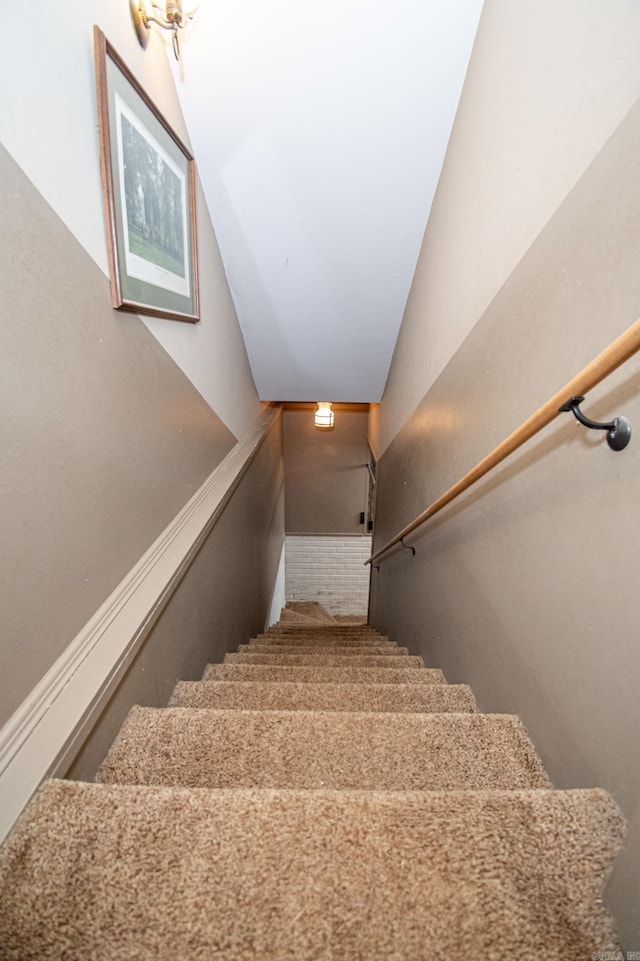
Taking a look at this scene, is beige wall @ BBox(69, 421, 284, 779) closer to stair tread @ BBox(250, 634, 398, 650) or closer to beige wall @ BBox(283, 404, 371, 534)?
stair tread @ BBox(250, 634, 398, 650)

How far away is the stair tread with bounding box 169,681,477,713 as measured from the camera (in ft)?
4.63

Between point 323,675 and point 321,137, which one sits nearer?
point 323,675

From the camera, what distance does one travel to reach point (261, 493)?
3.80 m

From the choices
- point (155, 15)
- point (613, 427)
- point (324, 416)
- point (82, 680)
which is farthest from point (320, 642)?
point (155, 15)

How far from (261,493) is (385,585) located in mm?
1459

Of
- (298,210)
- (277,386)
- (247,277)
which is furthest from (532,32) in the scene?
(277,386)

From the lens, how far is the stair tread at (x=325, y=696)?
4.63ft

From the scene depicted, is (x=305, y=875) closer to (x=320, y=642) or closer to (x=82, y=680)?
(x=82, y=680)

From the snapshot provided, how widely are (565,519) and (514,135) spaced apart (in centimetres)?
123

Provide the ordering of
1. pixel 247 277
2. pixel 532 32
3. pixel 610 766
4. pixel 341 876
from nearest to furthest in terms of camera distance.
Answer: pixel 341 876
pixel 610 766
pixel 532 32
pixel 247 277

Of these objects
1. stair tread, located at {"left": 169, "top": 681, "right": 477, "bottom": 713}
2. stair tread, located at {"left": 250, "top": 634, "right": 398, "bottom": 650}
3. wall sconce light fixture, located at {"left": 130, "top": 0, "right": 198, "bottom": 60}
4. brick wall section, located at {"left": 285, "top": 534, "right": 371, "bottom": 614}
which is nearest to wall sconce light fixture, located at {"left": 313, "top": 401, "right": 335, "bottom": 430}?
brick wall section, located at {"left": 285, "top": 534, "right": 371, "bottom": 614}

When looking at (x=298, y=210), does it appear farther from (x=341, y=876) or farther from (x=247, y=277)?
(x=341, y=876)

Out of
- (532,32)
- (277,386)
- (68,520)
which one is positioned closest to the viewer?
(68,520)

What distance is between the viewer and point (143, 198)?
1387mm
